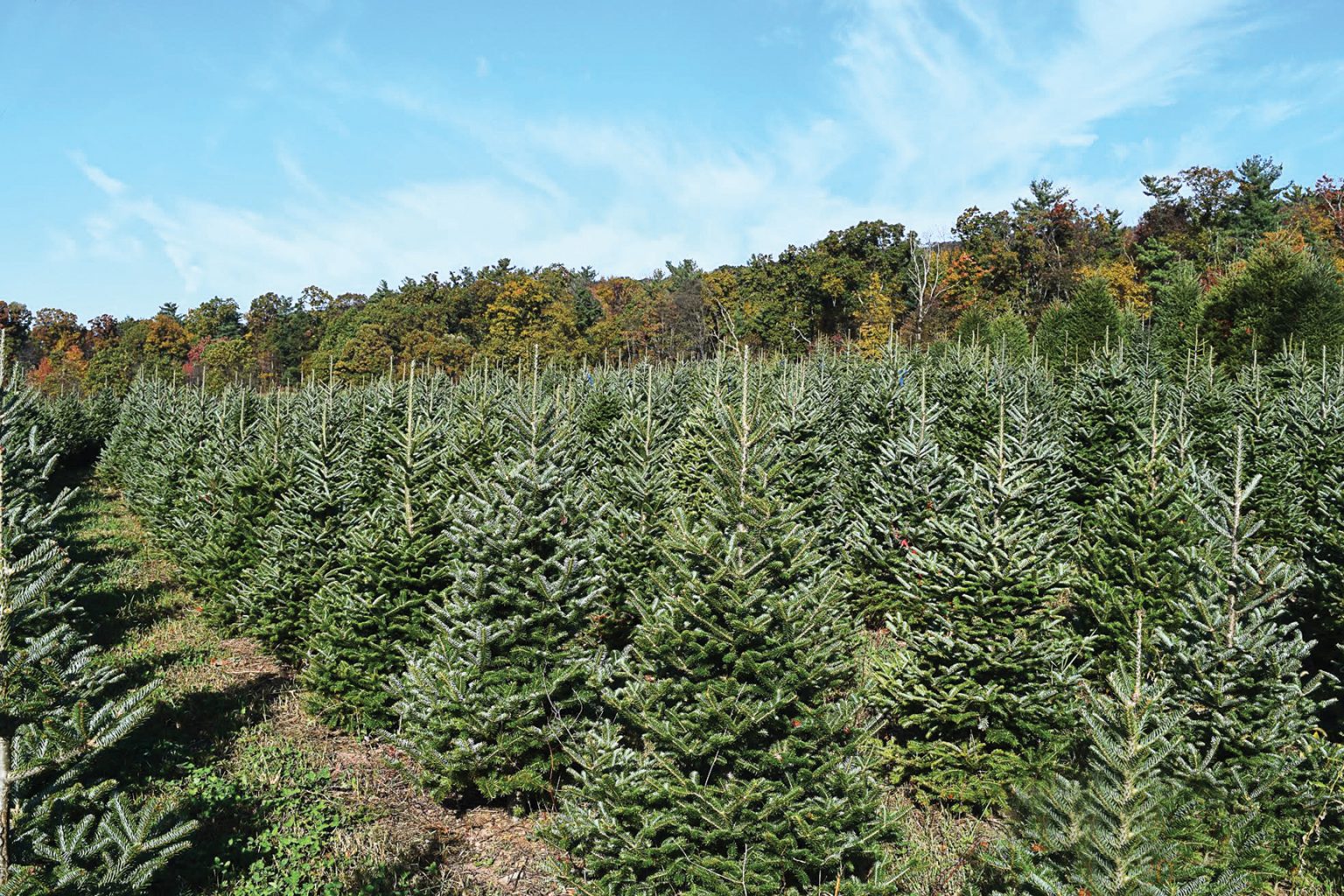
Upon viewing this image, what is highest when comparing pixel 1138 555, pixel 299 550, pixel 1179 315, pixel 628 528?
pixel 1179 315

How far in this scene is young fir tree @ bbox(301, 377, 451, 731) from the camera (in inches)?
324

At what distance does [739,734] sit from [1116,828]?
2033mm

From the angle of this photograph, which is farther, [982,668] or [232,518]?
[232,518]

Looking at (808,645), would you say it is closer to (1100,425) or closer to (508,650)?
(508,650)

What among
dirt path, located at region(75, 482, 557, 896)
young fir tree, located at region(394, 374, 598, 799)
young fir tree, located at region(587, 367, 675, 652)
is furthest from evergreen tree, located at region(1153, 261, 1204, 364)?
dirt path, located at region(75, 482, 557, 896)

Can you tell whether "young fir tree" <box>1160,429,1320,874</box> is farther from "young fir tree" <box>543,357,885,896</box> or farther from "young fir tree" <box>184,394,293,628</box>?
"young fir tree" <box>184,394,293,628</box>

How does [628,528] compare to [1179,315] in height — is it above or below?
below

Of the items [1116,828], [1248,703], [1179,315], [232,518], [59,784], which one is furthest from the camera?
[1179,315]

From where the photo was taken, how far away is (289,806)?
267 inches

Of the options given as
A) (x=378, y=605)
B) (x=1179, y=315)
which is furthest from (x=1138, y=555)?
(x=1179, y=315)

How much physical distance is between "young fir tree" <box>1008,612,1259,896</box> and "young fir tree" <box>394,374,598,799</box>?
12.1 ft

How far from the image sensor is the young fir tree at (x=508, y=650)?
6594mm

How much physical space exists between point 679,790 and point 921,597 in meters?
3.06

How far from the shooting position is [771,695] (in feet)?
16.1
